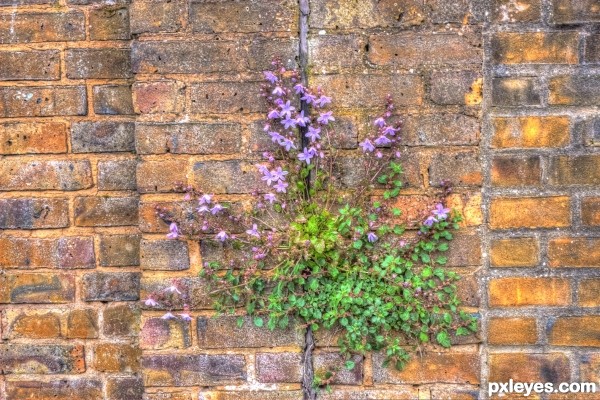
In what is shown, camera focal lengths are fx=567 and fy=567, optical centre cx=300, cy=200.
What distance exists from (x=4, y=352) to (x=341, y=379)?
1.05 m

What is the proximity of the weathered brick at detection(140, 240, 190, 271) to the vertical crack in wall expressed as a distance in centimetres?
39

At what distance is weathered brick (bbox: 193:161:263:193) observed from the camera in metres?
1.58

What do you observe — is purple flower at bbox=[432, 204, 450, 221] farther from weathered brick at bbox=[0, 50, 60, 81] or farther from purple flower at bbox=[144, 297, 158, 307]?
weathered brick at bbox=[0, 50, 60, 81]

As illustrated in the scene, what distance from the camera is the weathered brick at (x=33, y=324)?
1.77 meters

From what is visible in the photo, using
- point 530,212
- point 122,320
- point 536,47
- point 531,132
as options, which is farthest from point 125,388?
point 536,47

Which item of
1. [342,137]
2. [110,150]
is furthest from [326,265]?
[110,150]

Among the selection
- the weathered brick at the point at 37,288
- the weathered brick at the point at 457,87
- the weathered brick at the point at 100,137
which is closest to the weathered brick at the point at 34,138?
the weathered brick at the point at 100,137

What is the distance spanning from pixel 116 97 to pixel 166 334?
28.7 inches

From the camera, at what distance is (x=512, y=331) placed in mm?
1602

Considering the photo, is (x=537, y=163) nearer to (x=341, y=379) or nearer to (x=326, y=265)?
(x=326, y=265)

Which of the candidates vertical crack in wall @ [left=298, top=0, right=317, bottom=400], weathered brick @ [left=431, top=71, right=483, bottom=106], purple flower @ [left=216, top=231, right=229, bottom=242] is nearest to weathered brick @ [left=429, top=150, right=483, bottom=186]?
weathered brick @ [left=431, top=71, right=483, bottom=106]

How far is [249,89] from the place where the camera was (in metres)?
1.57

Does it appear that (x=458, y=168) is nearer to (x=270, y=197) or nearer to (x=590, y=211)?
(x=590, y=211)

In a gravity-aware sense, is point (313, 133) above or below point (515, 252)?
above
